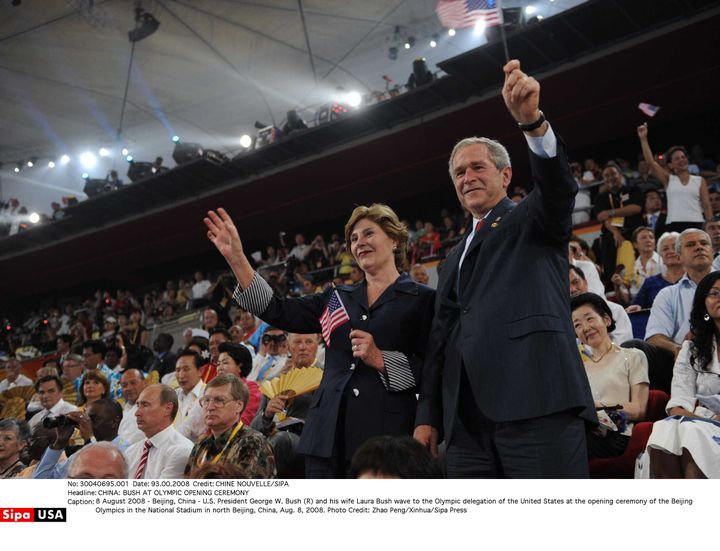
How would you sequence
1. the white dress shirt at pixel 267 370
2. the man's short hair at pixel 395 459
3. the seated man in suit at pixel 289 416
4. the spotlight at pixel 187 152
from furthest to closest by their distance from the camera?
the spotlight at pixel 187 152, the white dress shirt at pixel 267 370, the seated man in suit at pixel 289 416, the man's short hair at pixel 395 459

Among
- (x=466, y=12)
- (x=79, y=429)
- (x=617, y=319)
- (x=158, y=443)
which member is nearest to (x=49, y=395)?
(x=79, y=429)

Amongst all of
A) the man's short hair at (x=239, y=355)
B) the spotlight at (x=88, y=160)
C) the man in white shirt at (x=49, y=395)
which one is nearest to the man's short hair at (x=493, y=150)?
the man's short hair at (x=239, y=355)

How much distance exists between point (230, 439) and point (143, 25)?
785 centimetres

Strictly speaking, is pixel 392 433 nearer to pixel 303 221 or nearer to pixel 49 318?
pixel 303 221

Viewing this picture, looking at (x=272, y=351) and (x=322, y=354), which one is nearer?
(x=322, y=354)

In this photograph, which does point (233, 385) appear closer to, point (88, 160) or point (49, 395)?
point (49, 395)

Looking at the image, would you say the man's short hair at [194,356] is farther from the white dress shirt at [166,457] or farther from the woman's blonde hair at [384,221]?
the woman's blonde hair at [384,221]

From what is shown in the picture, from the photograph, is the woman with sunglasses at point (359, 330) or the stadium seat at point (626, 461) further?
the stadium seat at point (626, 461)

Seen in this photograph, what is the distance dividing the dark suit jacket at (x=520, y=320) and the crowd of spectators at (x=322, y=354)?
628 millimetres

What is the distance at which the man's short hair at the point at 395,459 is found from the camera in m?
1.05

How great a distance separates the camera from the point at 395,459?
1047 millimetres

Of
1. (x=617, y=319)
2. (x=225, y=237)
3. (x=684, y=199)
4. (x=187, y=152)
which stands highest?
(x=187, y=152)

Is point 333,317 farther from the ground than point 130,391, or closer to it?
farther from the ground

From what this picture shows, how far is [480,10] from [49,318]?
9.64 m
